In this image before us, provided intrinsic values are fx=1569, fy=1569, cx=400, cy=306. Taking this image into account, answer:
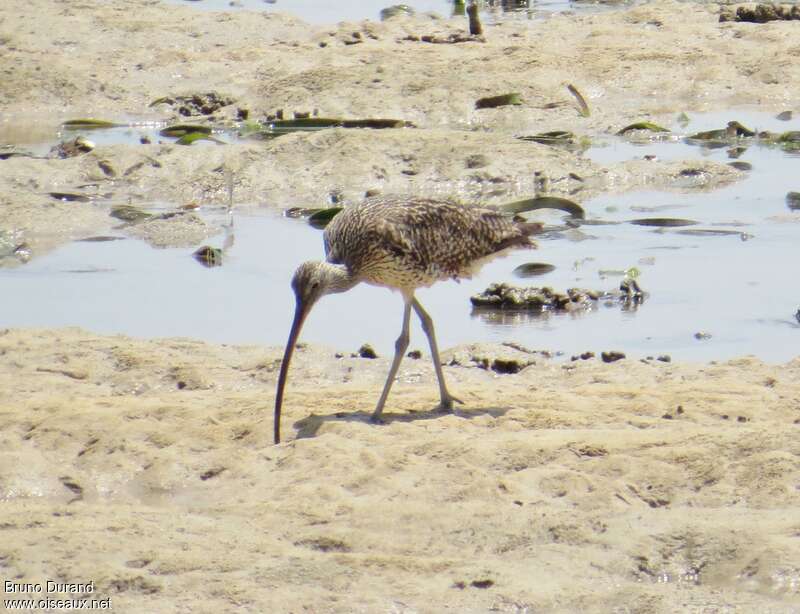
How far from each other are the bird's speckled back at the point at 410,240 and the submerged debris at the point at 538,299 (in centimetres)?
190

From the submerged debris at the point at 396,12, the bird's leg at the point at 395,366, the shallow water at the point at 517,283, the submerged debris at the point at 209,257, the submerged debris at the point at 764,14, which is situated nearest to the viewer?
the bird's leg at the point at 395,366

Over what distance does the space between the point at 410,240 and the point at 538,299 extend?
261 centimetres

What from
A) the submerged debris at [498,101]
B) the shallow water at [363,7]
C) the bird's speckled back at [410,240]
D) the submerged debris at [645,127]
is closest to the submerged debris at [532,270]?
the bird's speckled back at [410,240]

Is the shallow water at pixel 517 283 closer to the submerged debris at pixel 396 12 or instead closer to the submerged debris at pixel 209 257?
the submerged debris at pixel 209 257

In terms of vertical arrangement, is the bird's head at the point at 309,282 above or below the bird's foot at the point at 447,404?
above

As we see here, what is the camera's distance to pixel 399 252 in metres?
8.27

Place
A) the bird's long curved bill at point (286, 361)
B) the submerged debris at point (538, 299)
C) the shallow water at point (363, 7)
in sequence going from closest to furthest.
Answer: the bird's long curved bill at point (286, 361)
the submerged debris at point (538, 299)
the shallow water at point (363, 7)

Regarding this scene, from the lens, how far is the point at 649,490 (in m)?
7.00

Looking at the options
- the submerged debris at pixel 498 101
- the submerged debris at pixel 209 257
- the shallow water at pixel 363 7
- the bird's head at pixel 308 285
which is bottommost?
the submerged debris at pixel 209 257

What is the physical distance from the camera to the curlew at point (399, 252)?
818 centimetres

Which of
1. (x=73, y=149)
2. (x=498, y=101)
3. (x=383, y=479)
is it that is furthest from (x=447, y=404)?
(x=498, y=101)

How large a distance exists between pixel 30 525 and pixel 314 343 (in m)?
3.55

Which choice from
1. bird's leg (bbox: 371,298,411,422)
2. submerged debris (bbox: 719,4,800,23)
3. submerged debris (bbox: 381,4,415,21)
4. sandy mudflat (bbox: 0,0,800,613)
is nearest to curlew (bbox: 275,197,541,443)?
bird's leg (bbox: 371,298,411,422)

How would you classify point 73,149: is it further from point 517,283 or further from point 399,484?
point 399,484
